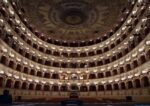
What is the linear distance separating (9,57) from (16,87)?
6.38 meters

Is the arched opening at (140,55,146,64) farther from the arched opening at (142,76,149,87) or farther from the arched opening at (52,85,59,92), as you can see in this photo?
the arched opening at (52,85,59,92)

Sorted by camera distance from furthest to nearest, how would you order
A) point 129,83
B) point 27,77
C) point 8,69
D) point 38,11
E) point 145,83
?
point 38,11, point 27,77, point 129,83, point 8,69, point 145,83

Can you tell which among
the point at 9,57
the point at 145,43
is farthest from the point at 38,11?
the point at 145,43

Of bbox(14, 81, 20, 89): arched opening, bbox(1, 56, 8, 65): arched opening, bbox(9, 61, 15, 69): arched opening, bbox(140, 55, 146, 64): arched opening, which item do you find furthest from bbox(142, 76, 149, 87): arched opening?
bbox(1, 56, 8, 65): arched opening

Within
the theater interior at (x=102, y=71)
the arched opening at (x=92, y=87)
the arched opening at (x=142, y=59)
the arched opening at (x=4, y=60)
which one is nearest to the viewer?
the arched opening at (x=142, y=59)

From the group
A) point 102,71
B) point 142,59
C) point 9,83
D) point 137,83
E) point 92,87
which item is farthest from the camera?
point 102,71

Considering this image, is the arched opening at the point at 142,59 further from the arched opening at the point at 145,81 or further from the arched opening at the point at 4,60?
the arched opening at the point at 4,60

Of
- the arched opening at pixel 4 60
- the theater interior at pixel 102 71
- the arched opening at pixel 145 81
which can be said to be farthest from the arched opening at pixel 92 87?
the arched opening at pixel 4 60

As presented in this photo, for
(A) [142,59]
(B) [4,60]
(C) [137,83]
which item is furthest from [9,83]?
(A) [142,59]

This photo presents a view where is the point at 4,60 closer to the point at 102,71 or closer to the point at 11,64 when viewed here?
the point at 11,64

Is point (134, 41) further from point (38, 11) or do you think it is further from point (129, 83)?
point (38, 11)

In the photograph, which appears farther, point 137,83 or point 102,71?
point 102,71

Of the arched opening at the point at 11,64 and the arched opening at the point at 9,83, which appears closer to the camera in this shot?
the arched opening at the point at 9,83

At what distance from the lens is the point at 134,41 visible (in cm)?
3988
